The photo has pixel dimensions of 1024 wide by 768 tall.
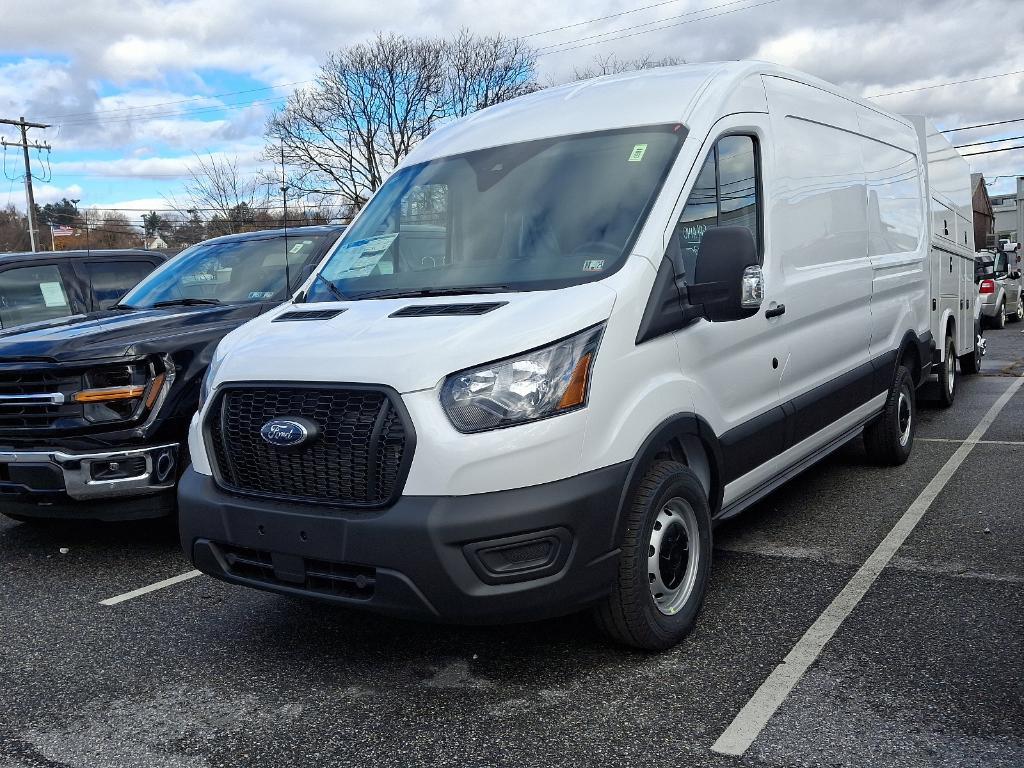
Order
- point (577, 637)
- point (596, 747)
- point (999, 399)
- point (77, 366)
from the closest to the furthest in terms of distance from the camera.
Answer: point (596, 747) → point (577, 637) → point (77, 366) → point (999, 399)

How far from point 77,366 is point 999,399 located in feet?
30.5

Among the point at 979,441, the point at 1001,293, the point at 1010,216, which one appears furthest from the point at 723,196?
the point at 1010,216

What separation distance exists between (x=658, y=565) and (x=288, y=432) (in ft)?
4.94

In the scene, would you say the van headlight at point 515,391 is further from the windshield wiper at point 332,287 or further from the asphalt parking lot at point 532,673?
the windshield wiper at point 332,287

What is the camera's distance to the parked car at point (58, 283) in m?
8.09

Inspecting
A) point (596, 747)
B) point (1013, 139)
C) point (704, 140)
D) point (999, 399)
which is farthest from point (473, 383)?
point (1013, 139)

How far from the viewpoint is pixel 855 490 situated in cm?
642

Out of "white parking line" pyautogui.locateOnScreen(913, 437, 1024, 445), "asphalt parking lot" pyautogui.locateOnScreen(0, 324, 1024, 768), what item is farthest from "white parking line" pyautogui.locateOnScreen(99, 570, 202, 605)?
"white parking line" pyautogui.locateOnScreen(913, 437, 1024, 445)

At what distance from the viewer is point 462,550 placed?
325 centimetres

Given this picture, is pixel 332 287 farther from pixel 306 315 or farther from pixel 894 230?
pixel 894 230

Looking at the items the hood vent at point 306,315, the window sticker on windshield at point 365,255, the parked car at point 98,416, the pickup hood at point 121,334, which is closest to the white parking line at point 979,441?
the window sticker on windshield at point 365,255

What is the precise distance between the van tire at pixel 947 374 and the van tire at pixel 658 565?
649cm

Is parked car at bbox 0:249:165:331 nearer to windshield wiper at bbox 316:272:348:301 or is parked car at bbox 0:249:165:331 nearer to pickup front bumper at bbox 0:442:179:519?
pickup front bumper at bbox 0:442:179:519

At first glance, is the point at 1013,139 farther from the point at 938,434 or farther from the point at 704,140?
the point at 704,140
